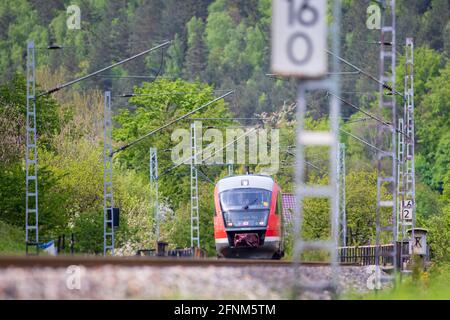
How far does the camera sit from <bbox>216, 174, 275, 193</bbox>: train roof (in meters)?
43.1

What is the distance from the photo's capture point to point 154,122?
10356 centimetres

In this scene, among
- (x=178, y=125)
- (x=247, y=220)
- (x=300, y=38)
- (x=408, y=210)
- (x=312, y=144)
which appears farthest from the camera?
(x=178, y=125)

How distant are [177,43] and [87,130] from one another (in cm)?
8626

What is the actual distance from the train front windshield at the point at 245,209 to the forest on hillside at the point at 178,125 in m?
4.56

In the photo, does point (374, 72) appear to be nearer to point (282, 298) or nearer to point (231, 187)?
point (231, 187)

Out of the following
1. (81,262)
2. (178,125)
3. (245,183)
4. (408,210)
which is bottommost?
(81,262)

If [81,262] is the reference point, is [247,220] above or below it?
above

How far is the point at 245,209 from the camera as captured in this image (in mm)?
42656

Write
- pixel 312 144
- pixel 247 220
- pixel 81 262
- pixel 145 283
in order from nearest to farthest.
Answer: pixel 312 144, pixel 145 283, pixel 81 262, pixel 247 220

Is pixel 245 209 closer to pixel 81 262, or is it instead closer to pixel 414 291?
pixel 414 291

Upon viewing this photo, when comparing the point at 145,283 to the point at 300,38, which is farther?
the point at 145,283

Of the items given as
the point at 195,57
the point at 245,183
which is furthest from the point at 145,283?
the point at 195,57

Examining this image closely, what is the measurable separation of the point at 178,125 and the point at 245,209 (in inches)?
2122
